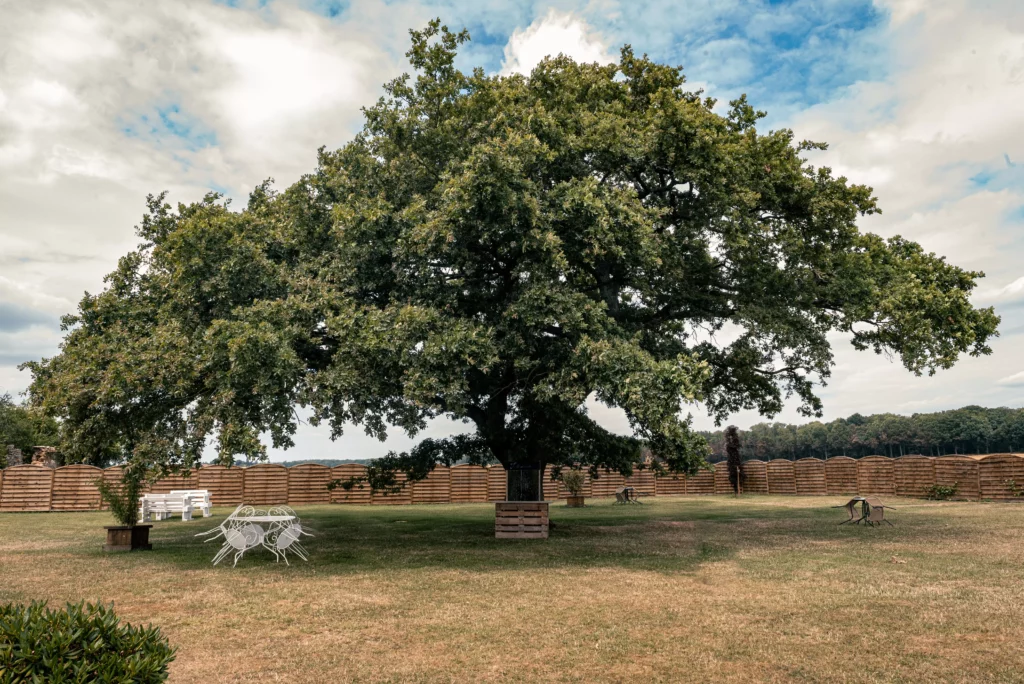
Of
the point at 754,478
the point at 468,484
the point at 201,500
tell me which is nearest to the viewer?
the point at 201,500

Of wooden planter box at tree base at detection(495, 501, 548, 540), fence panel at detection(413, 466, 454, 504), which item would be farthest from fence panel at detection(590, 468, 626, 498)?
wooden planter box at tree base at detection(495, 501, 548, 540)

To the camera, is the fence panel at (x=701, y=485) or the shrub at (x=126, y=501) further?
the fence panel at (x=701, y=485)

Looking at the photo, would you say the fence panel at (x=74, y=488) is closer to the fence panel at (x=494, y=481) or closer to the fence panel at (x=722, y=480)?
the fence panel at (x=494, y=481)

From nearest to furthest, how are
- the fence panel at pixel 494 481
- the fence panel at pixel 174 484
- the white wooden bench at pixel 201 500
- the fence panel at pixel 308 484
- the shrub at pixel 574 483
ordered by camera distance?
1. the white wooden bench at pixel 201 500
2. the shrub at pixel 574 483
3. the fence panel at pixel 174 484
4. the fence panel at pixel 308 484
5. the fence panel at pixel 494 481

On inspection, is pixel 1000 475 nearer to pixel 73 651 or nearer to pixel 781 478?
pixel 781 478

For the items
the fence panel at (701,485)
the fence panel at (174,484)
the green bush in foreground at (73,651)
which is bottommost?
the fence panel at (701,485)

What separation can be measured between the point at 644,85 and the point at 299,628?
592 inches

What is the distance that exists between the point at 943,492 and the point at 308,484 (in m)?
25.8

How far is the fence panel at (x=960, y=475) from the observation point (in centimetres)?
2505

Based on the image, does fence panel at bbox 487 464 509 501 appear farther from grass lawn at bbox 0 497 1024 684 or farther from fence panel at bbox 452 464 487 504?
grass lawn at bbox 0 497 1024 684

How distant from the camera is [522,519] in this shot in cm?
1543

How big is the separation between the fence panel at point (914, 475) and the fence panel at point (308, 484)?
24522mm

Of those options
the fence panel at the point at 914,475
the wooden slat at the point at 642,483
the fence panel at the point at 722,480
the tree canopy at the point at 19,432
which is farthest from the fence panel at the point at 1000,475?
the tree canopy at the point at 19,432

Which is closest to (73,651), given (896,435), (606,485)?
(606,485)
